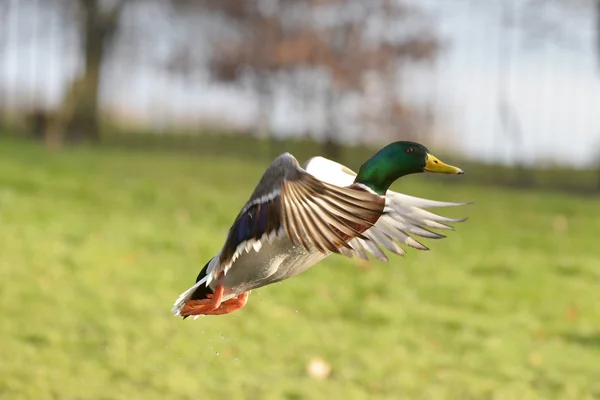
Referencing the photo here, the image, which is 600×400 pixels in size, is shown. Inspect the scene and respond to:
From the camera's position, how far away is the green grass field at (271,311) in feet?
19.7

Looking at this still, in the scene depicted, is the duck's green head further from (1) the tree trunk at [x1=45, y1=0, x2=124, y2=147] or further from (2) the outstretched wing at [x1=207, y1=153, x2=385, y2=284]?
(1) the tree trunk at [x1=45, y1=0, x2=124, y2=147]

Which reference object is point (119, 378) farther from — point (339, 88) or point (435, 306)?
point (339, 88)

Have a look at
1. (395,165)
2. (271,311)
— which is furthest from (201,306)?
(271,311)

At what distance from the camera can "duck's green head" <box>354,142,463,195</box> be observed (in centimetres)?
168

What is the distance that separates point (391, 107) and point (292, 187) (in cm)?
1262

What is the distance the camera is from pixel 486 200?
11773 mm

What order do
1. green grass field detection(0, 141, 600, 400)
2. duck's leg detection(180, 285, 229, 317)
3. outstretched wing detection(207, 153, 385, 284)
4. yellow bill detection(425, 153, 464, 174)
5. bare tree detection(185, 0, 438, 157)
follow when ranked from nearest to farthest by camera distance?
1. outstretched wing detection(207, 153, 385, 284)
2. yellow bill detection(425, 153, 464, 174)
3. duck's leg detection(180, 285, 229, 317)
4. green grass field detection(0, 141, 600, 400)
5. bare tree detection(185, 0, 438, 157)

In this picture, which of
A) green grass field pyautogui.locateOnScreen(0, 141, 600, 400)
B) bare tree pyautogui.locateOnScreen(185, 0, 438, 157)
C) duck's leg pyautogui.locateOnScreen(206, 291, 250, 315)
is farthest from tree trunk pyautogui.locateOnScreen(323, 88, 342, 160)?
duck's leg pyautogui.locateOnScreen(206, 291, 250, 315)

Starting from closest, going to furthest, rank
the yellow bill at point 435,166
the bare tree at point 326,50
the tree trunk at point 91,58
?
the yellow bill at point 435,166
the bare tree at point 326,50
the tree trunk at point 91,58

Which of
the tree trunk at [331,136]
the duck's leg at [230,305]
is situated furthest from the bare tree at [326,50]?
the duck's leg at [230,305]

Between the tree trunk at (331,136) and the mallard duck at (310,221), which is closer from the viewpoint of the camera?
the mallard duck at (310,221)

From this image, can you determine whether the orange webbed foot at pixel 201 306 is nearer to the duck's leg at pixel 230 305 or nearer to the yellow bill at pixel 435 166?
the duck's leg at pixel 230 305

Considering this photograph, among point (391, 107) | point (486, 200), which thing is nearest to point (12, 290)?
point (486, 200)

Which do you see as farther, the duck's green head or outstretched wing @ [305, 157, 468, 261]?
outstretched wing @ [305, 157, 468, 261]
